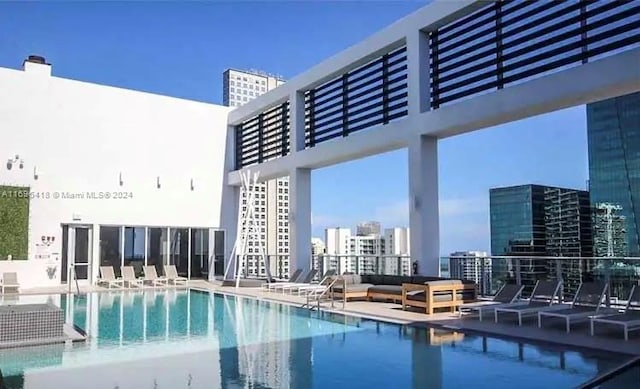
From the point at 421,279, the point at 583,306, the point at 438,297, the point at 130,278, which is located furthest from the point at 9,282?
the point at 583,306

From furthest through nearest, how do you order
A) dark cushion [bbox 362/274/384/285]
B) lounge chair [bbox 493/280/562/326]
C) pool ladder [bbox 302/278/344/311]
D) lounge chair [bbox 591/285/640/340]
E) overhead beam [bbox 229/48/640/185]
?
dark cushion [bbox 362/274/384/285] → pool ladder [bbox 302/278/344/311] → overhead beam [bbox 229/48/640/185] → lounge chair [bbox 493/280/562/326] → lounge chair [bbox 591/285/640/340]

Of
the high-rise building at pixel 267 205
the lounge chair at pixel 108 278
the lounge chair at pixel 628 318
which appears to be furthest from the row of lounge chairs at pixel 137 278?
the lounge chair at pixel 628 318

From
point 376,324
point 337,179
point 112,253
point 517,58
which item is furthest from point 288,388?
point 337,179

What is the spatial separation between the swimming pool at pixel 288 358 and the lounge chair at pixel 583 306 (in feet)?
4.29

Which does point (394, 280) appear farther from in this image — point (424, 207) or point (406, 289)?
point (424, 207)

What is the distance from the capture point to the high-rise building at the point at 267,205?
67.9ft

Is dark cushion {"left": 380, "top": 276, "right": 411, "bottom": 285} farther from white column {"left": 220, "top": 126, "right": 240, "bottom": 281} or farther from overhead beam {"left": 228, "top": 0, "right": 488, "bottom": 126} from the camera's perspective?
white column {"left": 220, "top": 126, "right": 240, "bottom": 281}

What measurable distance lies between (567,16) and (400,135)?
4410 millimetres

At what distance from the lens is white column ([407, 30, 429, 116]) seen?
12.6 metres

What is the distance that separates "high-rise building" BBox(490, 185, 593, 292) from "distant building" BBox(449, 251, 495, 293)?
362 cm

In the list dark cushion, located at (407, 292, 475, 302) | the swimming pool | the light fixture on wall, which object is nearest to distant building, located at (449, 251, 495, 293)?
dark cushion, located at (407, 292, 475, 302)

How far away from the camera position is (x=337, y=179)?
25.7 meters

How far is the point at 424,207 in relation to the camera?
492 inches

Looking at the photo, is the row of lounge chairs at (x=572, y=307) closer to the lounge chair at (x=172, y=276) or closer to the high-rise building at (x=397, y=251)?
the high-rise building at (x=397, y=251)
